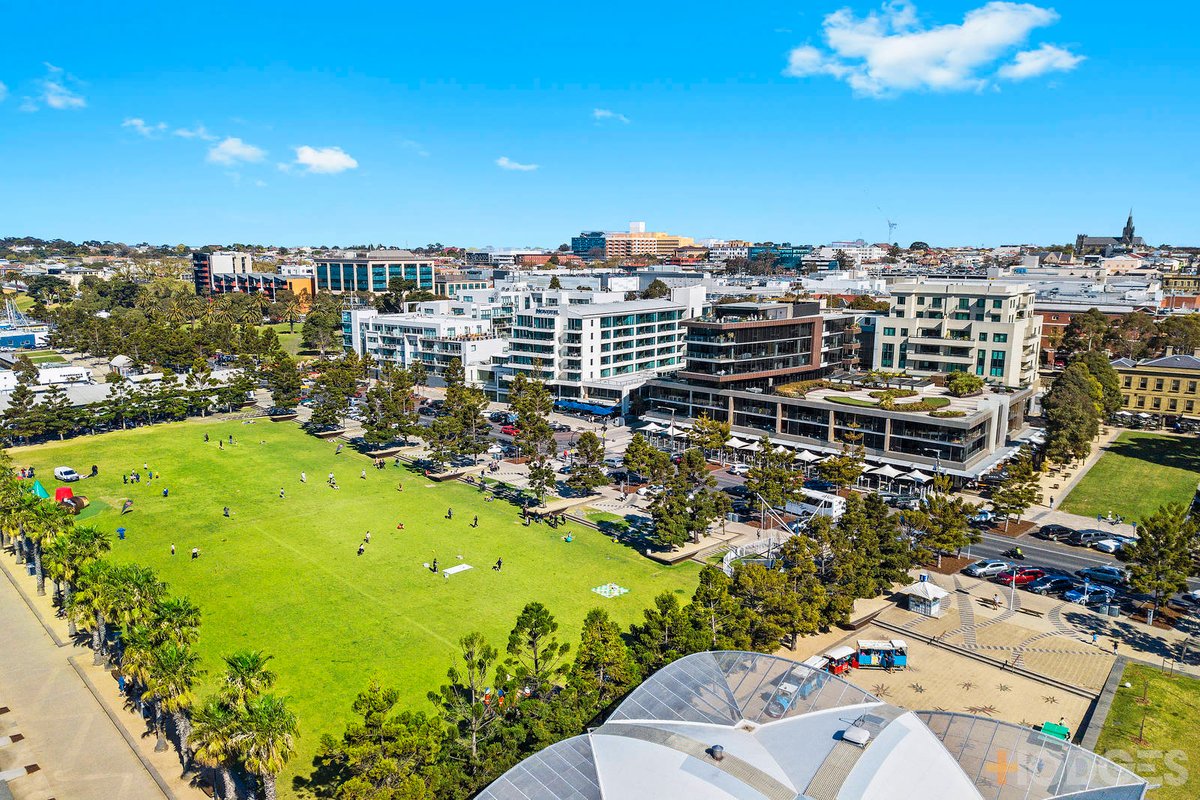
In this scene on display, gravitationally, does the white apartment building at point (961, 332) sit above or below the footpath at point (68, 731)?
above

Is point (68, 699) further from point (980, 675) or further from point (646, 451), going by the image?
point (980, 675)

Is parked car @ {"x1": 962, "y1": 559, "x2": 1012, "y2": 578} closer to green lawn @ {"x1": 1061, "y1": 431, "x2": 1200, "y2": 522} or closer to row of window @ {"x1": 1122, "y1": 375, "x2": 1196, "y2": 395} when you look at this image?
green lawn @ {"x1": 1061, "y1": 431, "x2": 1200, "y2": 522}

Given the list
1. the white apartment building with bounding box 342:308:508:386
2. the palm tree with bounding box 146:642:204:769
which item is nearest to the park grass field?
the palm tree with bounding box 146:642:204:769

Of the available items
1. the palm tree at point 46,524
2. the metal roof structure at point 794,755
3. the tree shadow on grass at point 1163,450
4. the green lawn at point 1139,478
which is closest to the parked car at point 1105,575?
the green lawn at point 1139,478

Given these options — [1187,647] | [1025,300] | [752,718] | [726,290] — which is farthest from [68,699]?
[726,290]

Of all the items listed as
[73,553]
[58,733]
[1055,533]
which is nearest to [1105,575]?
[1055,533]

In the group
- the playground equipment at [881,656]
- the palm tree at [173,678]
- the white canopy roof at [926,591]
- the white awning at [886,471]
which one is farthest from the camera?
the white awning at [886,471]

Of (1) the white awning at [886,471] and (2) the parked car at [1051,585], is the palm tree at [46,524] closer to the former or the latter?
(2) the parked car at [1051,585]

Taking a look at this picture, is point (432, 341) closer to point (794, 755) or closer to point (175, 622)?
point (175, 622)
